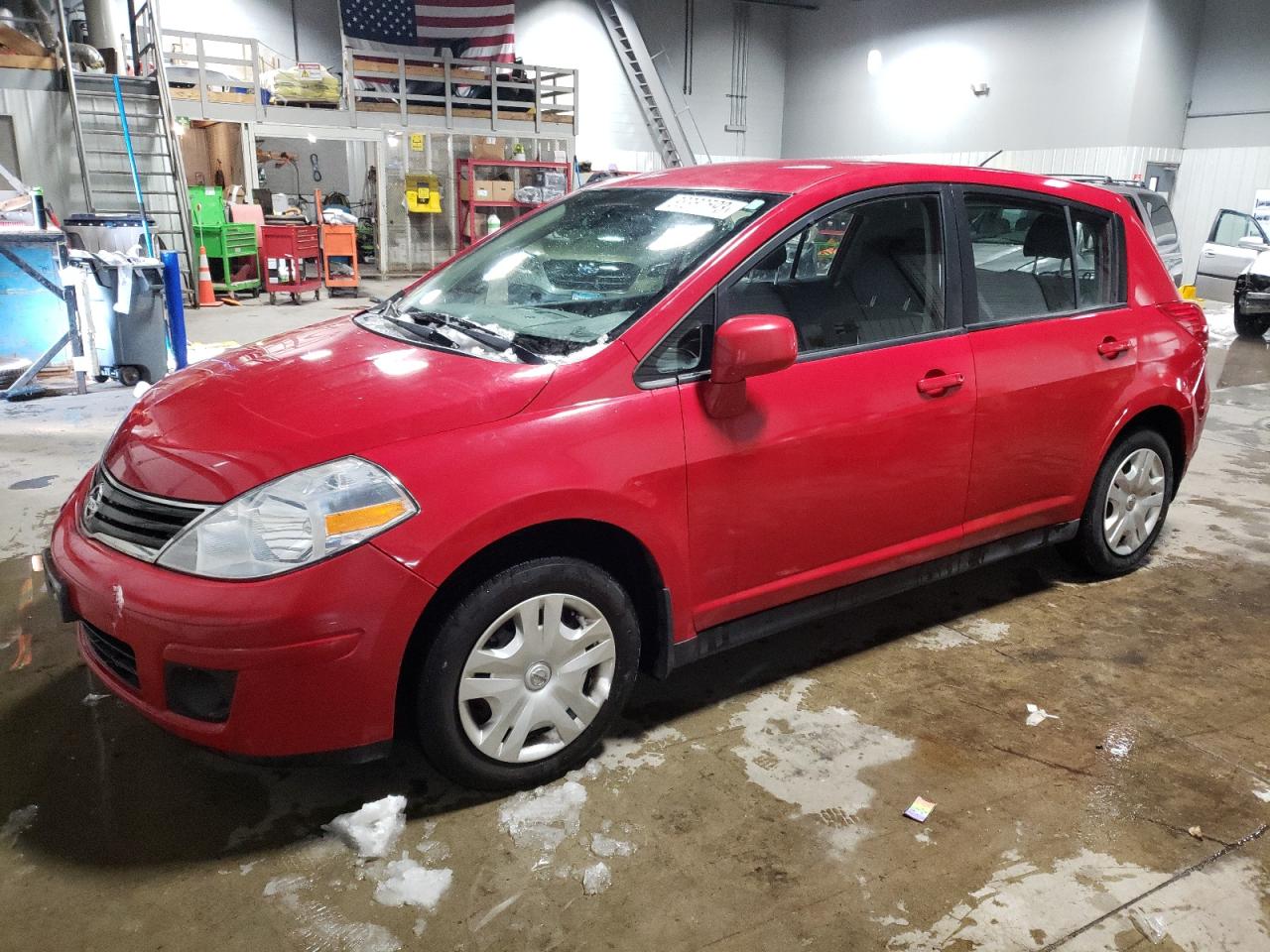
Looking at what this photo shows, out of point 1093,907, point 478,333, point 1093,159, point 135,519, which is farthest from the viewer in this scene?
point 1093,159

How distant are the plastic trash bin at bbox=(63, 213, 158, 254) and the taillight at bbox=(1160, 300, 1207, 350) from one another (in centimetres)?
728

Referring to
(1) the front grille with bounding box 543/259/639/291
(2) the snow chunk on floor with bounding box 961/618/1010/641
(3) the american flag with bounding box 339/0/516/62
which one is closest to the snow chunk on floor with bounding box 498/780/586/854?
(1) the front grille with bounding box 543/259/639/291

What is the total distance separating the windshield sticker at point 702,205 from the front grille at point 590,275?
261 mm

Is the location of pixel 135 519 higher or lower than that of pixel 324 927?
higher

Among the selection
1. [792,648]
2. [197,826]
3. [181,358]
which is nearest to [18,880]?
[197,826]

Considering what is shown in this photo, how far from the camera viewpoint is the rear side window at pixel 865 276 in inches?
106

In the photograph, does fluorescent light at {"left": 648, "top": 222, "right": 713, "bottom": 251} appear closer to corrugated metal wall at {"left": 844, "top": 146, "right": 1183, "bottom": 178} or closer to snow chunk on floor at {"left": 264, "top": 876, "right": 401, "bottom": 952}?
snow chunk on floor at {"left": 264, "top": 876, "right": 401, "bottom": 952}

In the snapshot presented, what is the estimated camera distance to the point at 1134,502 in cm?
367

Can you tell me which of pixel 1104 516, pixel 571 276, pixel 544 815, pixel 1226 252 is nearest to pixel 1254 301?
pixel 1226 252

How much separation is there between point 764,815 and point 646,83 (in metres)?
20.8

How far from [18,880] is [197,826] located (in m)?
0.35

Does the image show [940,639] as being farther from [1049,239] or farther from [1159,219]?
[1159,219]

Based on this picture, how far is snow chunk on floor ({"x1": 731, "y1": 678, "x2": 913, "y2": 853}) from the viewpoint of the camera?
234 cm

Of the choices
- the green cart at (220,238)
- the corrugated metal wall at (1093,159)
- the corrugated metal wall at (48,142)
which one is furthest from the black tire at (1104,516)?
the corrugated metal wall at (1093,159)
